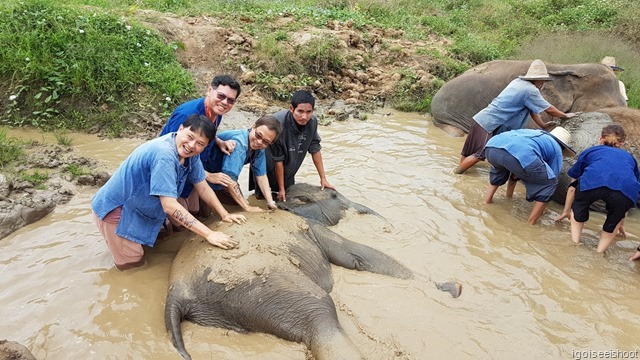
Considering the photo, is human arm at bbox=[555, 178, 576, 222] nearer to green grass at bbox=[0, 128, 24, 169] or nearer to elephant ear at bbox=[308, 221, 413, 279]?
elephant ear at bbox=[308, 221, 413, 279]

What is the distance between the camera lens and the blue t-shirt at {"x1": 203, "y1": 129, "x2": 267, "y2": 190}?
3.70m

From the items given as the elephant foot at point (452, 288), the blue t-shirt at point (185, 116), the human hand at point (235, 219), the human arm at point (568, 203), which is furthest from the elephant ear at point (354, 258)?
the human arm at point (568, 203)

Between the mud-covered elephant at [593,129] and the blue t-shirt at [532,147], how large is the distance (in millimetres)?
686

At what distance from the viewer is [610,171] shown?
12.9 ft

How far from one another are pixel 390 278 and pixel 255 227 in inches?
41.2

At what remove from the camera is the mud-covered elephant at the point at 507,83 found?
6598 mm

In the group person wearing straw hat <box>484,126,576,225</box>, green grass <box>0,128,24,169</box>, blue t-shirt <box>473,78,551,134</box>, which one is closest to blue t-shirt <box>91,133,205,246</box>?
green grass <box>0,128,24,169</box>

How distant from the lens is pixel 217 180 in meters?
3.63

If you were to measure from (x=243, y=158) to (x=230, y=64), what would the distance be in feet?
14.5

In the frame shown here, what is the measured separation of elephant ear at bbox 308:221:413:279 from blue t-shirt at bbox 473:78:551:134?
2883mm

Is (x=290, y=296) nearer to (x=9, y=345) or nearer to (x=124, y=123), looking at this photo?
(x=9, y=345)

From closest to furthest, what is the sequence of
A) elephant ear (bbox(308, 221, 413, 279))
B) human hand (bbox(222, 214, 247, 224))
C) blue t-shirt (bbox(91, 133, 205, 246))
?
blue t-shirt (bbox(91, 133, 205, 246)), human hand (bbox(222, 214, 247, 224)), elephant ear (bbox(308, 221, 413, 279))

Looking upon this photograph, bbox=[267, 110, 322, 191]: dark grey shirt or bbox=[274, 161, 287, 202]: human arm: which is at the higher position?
bbox=[267, 110, 322, 191]: dark grey shirt

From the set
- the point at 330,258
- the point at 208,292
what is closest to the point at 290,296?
the point at 208,292
